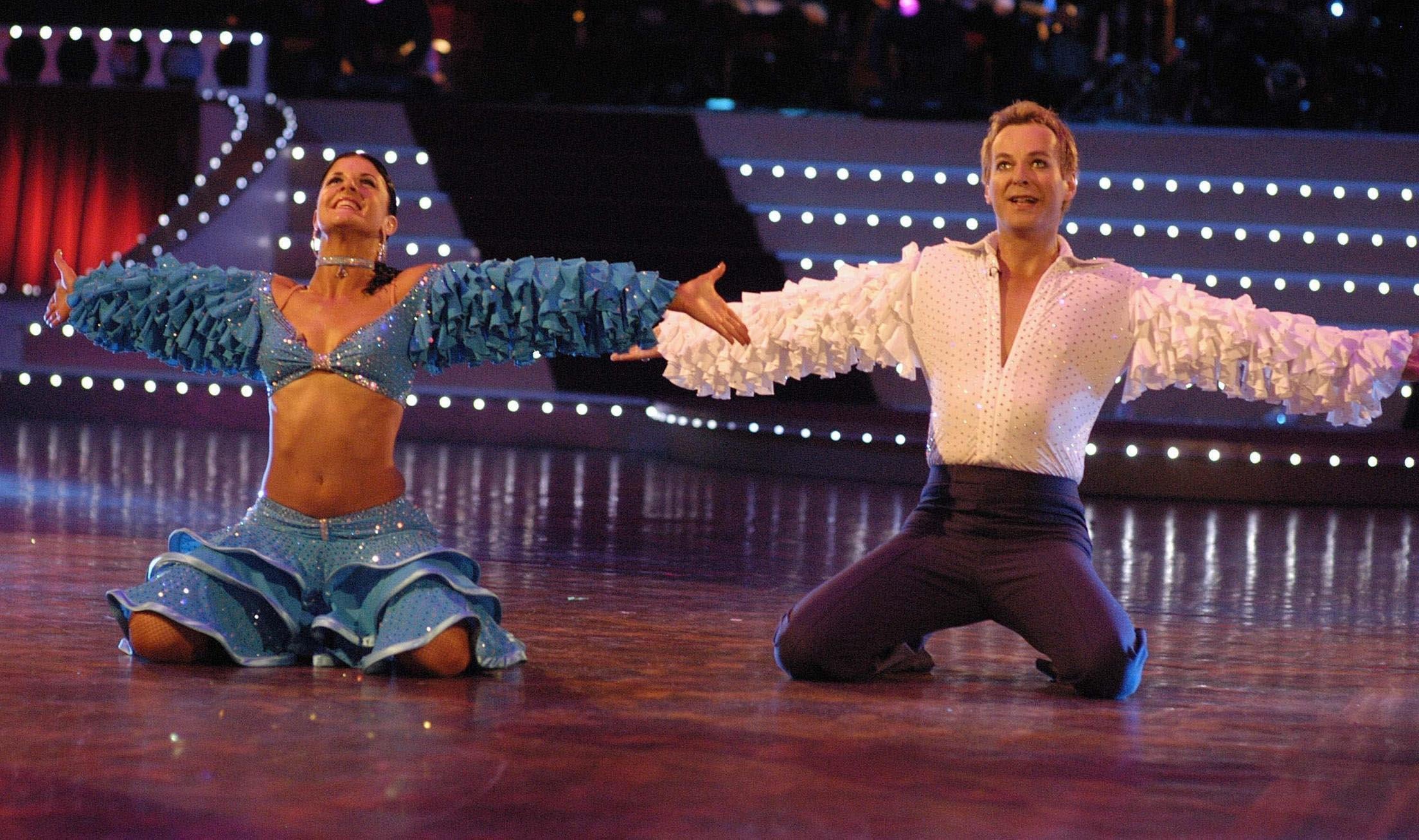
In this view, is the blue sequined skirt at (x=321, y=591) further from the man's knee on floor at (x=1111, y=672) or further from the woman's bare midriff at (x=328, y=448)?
the man's knee on floor at (x=1111, y=672)

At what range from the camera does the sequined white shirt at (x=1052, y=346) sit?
3492 mm

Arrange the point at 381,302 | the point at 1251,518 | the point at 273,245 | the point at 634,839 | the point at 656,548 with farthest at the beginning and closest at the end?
the point at 273,245
the point at 1251,518
the point at 656,548
the point at 381,302
the point at 634,839

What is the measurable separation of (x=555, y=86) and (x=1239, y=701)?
28.9 ft

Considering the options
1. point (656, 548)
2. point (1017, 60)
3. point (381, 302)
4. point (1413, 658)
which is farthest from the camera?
point (1017, 60)

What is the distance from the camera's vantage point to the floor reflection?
4.80 meters

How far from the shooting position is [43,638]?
141 inches

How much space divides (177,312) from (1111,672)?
6.41 ft

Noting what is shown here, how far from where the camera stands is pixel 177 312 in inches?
144

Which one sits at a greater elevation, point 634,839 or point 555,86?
point 555,86

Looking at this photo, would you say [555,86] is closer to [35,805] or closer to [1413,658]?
[1413,658]

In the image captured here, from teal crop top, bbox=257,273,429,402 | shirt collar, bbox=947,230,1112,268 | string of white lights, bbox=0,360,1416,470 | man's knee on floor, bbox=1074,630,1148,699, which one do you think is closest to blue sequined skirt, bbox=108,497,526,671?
teal crop top, bbox=257,273,429,402

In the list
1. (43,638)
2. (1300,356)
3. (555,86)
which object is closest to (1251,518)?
(1300,356)

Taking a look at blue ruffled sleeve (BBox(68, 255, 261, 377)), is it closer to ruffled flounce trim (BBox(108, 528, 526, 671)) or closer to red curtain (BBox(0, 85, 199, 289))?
ruffled flounce trim (BBox(108, 528, 526, 671))

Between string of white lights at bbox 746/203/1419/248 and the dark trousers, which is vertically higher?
string of white lights at bbox 746/203/1419/248
